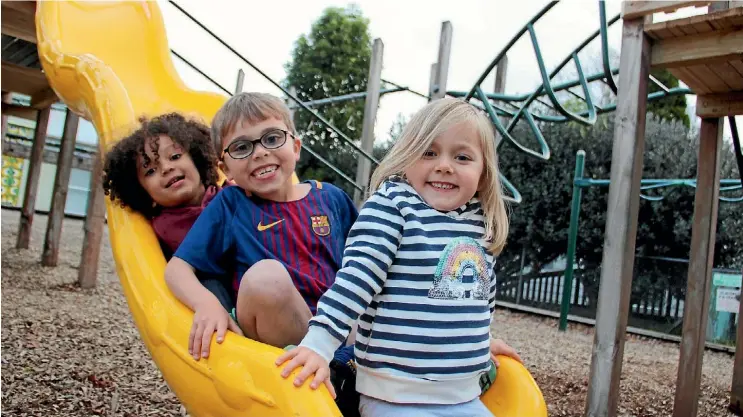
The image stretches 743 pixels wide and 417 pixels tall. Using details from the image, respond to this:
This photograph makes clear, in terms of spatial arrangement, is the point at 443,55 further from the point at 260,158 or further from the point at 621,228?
the point at 260,158

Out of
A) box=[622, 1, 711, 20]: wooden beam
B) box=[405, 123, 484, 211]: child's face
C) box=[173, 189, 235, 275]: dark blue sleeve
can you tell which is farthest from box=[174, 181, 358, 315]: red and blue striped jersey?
box=[622, 1, 711, 20]: wooden beam

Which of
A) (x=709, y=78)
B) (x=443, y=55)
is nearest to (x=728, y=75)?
(x=709, y=78)

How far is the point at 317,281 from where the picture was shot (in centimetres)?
141

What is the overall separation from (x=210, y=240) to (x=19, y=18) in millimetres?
2766

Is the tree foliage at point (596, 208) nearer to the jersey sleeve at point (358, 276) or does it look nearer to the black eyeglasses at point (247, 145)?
the black eyeglasses at point (247, 145)

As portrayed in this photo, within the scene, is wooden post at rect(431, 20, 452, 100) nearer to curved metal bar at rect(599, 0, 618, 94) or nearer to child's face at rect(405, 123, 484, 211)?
curved metal bar at rect(599, 0, 618, 94)

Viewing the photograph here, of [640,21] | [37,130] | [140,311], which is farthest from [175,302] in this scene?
[37,130]

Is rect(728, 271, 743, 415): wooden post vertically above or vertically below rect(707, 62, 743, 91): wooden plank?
below

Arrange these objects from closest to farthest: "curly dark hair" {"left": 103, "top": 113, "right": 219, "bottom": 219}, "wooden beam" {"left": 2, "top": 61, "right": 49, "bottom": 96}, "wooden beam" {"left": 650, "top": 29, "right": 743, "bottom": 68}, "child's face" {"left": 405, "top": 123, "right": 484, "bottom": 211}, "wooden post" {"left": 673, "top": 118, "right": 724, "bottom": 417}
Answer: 1. "child's face" {"left": 405, "top": 123, "right": 484, "bottom": 211}
2. "curly dark hair" {"left": 103, "top": 113, "right": 219, "bottom": 219}
3. "wooden beam" {"left": 650, "top": 29, "right": 743, "bottom": 68}
4. "wooden post" {"left": 673, "top": 118, "right": 724, "bottom": 417}
5. "wooden beam" {"left": 2, "top": 61, "right": 49, "bottom": 96}

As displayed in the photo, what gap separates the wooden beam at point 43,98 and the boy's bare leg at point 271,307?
4.36 meters

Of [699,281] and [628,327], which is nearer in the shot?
[699,281]

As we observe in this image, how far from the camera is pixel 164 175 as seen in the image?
1.64m

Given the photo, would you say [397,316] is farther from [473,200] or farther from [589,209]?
[589,209]

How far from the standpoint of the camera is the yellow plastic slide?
1159 mm
